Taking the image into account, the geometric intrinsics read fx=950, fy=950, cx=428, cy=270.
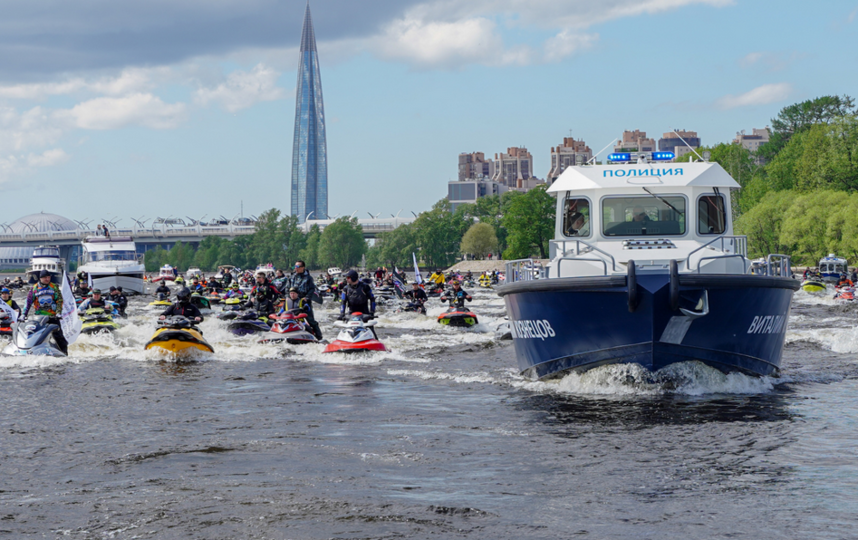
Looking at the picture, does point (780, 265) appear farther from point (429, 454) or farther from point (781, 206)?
point (781, 206)

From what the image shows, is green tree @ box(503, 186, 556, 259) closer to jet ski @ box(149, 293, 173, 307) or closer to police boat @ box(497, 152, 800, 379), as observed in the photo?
jet ski @ box(149, 293, 173, 307)

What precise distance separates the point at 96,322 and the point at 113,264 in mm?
39241

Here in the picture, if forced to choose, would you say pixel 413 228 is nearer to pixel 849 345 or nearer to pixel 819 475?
pixel 849 345

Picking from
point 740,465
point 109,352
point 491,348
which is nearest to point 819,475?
point 740,465

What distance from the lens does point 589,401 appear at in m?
13.9

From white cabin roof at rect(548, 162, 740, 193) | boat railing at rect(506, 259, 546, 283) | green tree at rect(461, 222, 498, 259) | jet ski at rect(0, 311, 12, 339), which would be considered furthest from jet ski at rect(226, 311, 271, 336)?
green tree at rect(461, 222, 498, 259)

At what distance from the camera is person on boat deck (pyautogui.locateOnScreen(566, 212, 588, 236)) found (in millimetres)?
15625

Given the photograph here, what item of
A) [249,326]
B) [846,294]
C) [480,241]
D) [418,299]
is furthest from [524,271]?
[480,241]

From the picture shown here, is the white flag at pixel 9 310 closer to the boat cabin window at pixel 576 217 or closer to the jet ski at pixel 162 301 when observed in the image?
the jet ski at pixel 162 301

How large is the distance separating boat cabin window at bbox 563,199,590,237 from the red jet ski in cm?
662

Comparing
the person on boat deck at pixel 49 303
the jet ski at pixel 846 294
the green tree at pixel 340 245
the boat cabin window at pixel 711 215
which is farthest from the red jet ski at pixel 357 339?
the green tree at pixel 340 245

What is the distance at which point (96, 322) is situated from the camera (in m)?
27.3

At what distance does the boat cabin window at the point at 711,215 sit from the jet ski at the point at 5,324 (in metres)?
18.8

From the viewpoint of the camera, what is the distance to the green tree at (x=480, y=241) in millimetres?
154500
